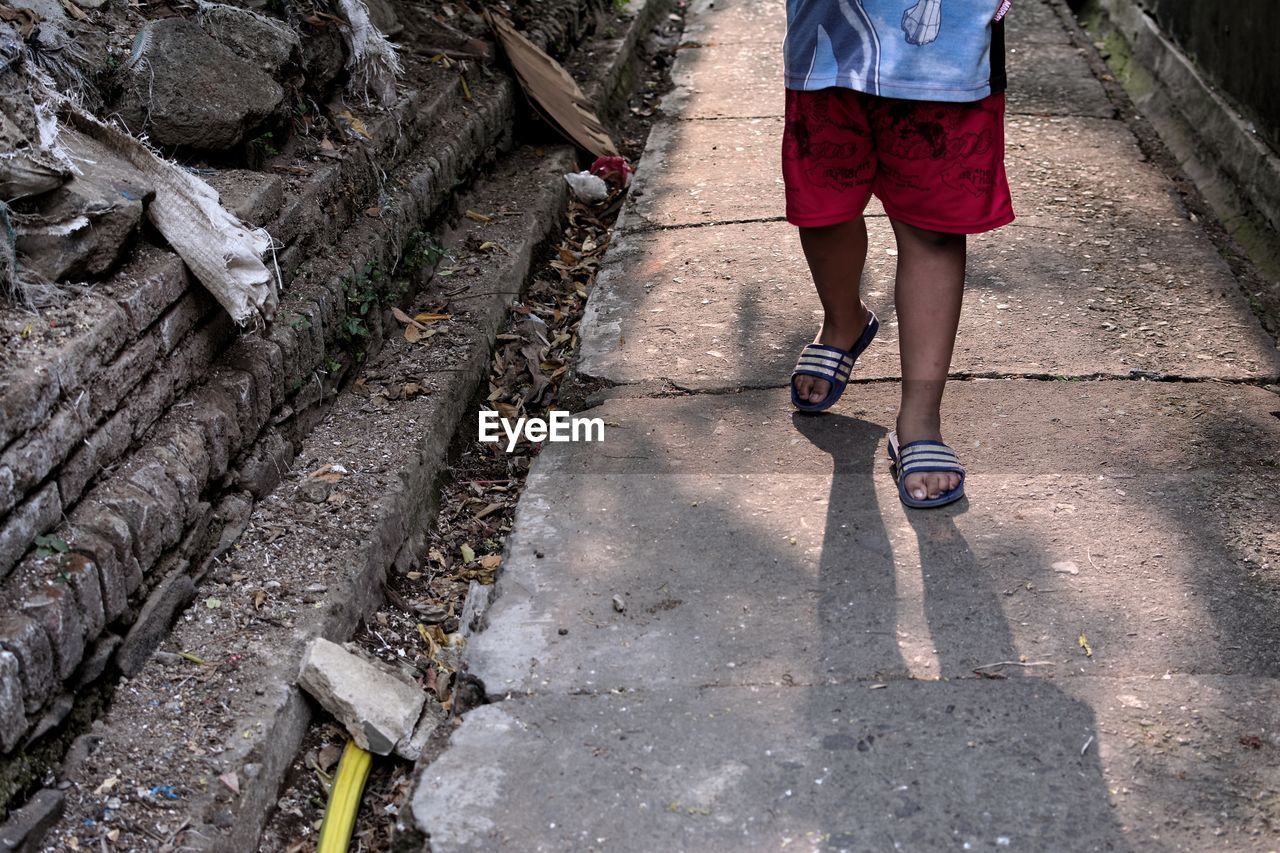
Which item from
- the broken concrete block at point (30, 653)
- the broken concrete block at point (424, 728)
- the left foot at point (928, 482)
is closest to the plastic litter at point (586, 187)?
the left foot at point (928, 482)

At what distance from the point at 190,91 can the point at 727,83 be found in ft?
11.1

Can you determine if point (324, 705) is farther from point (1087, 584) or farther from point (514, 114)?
point (514, 114)

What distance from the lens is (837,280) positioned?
285 cm

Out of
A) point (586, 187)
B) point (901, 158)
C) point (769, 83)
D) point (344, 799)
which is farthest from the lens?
point (769, 83)

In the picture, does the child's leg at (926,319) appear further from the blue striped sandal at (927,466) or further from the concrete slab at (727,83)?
the concrete slab at (727,83)

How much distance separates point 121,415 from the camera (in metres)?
2.14

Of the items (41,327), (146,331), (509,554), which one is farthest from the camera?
(509,554)

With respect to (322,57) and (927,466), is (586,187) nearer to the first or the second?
(322,57)

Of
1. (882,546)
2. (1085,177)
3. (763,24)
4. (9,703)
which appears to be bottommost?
(763,24)

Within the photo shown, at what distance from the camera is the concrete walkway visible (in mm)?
1863

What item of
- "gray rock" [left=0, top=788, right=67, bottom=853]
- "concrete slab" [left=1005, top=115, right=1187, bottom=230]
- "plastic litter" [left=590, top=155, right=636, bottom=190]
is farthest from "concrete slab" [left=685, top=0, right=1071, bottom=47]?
"gray rock" [left=0, top=788, right=67, bottom=853]

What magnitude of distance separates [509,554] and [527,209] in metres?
1.87

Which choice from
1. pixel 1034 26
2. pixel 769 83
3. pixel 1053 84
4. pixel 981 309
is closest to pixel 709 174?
pixel 769 83

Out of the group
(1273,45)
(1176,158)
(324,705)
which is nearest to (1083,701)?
(324,705)
